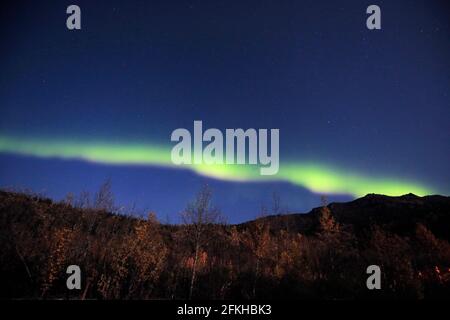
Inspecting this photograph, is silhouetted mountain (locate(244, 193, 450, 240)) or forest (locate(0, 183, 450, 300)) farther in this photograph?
silhouetted mountain (locate(244, 193, 450, 240))

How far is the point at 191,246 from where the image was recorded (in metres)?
48.2

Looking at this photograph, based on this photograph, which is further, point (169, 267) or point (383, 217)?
point (383, 217)

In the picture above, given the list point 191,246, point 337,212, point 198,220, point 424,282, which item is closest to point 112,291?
point 198,220

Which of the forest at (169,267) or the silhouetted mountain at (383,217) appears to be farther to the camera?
the silhouetted mountain at (383,217)
